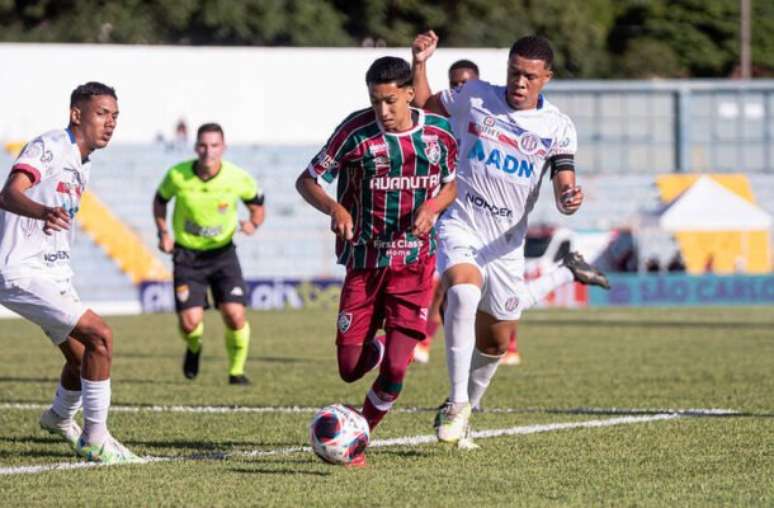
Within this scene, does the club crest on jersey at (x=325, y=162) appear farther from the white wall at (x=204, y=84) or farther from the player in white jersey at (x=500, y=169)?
the white wall at (x=204, y=84)

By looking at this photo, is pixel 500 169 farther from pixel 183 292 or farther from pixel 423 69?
pixel 183 292

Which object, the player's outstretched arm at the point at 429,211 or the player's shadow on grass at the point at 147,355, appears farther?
the player's shadow on grass at the point at 147,355

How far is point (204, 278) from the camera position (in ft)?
44.9

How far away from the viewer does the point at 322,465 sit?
7793 mm

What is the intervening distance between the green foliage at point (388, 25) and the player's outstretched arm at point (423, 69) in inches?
1475

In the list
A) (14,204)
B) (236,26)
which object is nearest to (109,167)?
(236,26)

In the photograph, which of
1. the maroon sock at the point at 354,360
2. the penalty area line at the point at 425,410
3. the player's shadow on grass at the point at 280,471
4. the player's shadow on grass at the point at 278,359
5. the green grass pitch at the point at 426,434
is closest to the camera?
the green grass pitch at the point at 426,434

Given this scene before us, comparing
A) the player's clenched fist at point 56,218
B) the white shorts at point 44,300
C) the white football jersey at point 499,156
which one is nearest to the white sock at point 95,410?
the white shorts at point 44,300

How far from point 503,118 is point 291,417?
8.39 ft

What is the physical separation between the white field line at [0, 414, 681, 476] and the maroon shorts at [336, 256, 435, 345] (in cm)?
78

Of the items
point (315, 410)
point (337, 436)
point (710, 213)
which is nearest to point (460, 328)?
point (337, 436)

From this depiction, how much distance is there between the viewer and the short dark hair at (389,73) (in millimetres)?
7758

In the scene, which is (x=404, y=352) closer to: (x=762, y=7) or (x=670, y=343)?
(x=670, y=343)

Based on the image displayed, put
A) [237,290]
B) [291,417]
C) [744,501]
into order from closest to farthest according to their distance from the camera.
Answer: [744,501]
[291,417]
[237,290]
